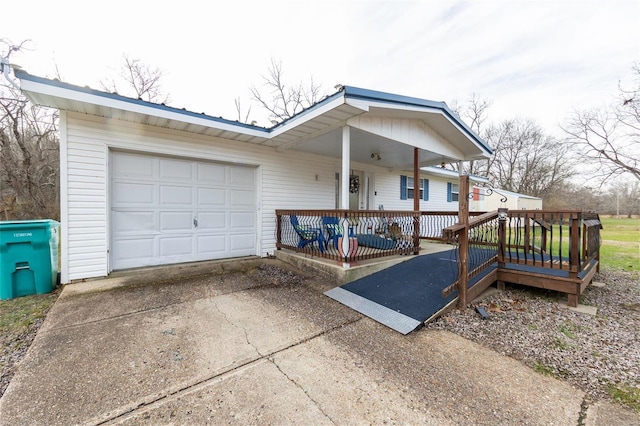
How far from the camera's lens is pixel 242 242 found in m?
6.16

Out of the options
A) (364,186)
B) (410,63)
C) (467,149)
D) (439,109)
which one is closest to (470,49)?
(410,63)

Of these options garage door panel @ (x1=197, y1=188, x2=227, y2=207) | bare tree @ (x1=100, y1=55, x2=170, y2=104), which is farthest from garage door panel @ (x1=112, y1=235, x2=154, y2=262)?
bare tree @ (x1=100, y1=55, x2=170, y2=104)

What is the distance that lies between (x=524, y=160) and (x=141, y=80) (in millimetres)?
33674

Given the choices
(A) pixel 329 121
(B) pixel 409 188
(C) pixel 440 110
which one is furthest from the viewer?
(B) pixel 409 188

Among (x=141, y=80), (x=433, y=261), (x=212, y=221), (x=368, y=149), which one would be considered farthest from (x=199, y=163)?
(x=141, y=80)

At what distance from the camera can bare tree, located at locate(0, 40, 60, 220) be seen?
A: 10.9m

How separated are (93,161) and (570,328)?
7420 mm

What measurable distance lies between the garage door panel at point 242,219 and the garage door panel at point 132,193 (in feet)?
5.44

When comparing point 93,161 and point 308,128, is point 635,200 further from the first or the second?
point 93,161

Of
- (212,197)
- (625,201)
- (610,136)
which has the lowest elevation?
(212,197)

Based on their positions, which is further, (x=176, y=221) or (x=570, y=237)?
(x=176, y=221)

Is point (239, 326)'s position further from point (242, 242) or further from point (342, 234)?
point (242, 242)

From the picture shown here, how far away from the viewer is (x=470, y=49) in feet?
28.0

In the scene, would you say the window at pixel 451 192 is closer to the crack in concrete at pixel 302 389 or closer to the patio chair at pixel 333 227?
the patio chair at pixel 333 227
